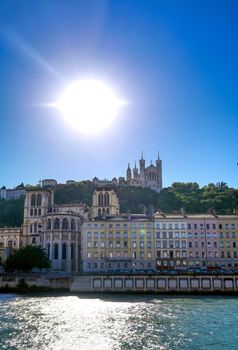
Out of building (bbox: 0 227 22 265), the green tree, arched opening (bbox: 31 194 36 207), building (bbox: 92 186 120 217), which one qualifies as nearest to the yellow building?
building (bbox: 92 186 120 217)

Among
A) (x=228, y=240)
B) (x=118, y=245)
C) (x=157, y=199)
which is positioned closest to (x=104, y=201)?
(x=118, y=245)

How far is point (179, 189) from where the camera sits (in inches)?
7190

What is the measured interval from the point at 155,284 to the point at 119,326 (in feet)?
117

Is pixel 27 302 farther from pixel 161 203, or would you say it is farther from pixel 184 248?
pixel 161 203

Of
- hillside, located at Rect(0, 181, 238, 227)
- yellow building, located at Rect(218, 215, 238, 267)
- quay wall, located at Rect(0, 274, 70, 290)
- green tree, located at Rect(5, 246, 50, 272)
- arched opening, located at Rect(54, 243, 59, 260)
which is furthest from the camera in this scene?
hillside, located at Rect(0, 181, 238, 227)

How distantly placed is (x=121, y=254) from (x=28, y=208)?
156ft

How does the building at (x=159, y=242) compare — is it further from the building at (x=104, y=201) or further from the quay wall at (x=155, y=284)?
the building at (x=104, y=201)

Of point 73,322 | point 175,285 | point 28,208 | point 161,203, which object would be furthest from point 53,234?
point 73,322

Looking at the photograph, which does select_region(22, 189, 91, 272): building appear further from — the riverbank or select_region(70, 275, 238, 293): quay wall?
select_region(70, 275, 238, 293): quay wall

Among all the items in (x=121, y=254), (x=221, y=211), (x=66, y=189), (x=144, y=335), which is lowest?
(x=144, y=335)

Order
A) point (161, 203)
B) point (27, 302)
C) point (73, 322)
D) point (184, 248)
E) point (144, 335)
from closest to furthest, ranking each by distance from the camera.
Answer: point (144, 335)
point (73, 322)
point (27, 302)
point (184, 248)
point (161, 203)

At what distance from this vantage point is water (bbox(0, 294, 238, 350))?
31891 millimetres

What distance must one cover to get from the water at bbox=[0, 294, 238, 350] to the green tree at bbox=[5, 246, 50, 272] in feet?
104

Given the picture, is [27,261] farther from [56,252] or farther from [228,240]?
[228,240]
